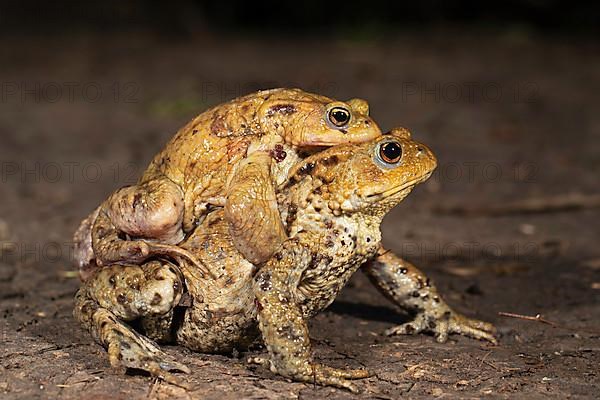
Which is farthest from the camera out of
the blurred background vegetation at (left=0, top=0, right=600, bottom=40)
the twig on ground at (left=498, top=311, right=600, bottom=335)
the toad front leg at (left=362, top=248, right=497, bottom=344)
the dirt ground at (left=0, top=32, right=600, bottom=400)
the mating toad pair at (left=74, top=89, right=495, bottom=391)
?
the blurred background vegetation at (left=0, top=0, right=600, bottom=40)

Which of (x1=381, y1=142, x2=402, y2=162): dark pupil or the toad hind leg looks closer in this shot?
the toad hind leg

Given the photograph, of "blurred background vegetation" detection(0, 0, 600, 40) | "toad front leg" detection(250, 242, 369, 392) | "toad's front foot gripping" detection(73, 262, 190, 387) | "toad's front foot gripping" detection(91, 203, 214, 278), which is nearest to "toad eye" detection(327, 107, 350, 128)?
"toad front leg" detection(250, 242, 369, 392)

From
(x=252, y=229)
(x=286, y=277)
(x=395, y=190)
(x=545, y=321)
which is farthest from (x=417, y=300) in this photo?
(x=252, y=229)

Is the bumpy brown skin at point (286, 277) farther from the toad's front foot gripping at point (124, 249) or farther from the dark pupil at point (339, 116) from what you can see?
the dark pupil at point (339, 116)

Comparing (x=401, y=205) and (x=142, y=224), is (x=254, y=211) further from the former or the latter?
(x=401, y=205)

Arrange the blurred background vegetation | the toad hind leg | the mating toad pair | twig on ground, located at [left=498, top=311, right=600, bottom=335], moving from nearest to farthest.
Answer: the toad hind leg < the mating toad pair < twig on ground, located at [left=498, top=311, right=600, bottom=335] < the blurred background vegetation

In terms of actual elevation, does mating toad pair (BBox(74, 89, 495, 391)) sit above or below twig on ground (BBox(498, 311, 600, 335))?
above

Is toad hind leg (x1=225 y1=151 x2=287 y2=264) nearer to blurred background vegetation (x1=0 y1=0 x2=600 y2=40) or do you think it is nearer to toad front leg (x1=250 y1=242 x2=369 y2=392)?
toad front leg (x1=250 y1=242 x2=369 y2=392)
